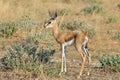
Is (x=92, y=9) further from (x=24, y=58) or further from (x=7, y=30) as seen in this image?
(x=24, y=58)

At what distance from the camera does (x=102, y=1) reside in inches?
1082

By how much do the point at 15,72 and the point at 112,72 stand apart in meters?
2.10

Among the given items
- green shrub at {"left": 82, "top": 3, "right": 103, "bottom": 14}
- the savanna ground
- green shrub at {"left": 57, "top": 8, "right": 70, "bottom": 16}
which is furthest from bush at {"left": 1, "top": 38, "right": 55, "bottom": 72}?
green shrub at {"left": 82, "top": 3, "right": 103, "bottom": 14}

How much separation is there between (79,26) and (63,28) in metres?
0.92

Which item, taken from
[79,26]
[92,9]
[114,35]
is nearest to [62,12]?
[92,9]

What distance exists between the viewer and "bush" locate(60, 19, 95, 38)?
14.3 meters

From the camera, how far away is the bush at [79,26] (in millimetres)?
14266

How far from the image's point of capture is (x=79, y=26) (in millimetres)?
15234

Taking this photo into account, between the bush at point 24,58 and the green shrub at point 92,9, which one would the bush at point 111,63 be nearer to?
the bush at point 24,58

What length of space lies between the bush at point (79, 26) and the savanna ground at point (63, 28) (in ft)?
0.31

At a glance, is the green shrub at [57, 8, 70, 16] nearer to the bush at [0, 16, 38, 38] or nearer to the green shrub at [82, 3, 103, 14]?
the green shrub at [82, 3, 103, 14]

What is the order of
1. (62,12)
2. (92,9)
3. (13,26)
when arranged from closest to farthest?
(13,26) < (62,12) < (92,9)

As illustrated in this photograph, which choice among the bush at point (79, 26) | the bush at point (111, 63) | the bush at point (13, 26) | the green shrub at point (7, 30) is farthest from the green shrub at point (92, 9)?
the bush at point (111, 63)

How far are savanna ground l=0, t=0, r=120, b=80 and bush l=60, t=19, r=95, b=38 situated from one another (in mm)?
95
